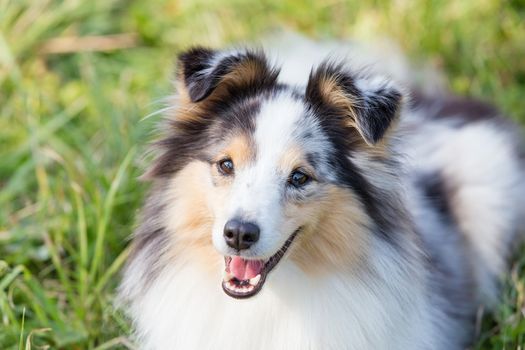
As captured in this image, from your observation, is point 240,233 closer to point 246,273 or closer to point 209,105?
point 246,273

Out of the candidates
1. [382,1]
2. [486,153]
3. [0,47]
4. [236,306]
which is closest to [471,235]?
[486,153]

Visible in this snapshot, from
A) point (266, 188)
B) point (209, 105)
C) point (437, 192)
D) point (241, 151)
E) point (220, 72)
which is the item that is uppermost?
point (220, 72)

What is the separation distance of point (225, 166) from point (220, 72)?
37 cm

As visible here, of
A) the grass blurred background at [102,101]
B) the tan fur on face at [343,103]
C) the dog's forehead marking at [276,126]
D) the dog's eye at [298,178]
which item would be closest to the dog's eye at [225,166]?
the dog's forehead marking at [276,126]

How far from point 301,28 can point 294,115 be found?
11.5ft

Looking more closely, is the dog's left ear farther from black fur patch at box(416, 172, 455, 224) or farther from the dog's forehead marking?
black fur patch at box(416, 172, 455, 224)

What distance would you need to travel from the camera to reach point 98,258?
12.9 ft

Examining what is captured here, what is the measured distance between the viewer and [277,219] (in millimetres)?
2834

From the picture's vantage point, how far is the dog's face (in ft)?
9.43

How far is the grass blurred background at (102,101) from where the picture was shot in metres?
3.92

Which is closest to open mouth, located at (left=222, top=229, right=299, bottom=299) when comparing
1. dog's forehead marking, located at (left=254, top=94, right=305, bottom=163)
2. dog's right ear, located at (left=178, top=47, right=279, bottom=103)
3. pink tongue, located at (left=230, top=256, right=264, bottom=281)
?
pink tongue, located at (left=230, top=256, right=264, bottom=281)

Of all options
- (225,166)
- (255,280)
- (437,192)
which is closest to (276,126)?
(225,166)

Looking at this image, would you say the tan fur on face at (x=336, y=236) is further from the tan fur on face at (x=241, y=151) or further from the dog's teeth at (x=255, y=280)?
the tan fur on face at (x=241, y=151)

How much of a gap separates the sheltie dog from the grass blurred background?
1.70 ft
